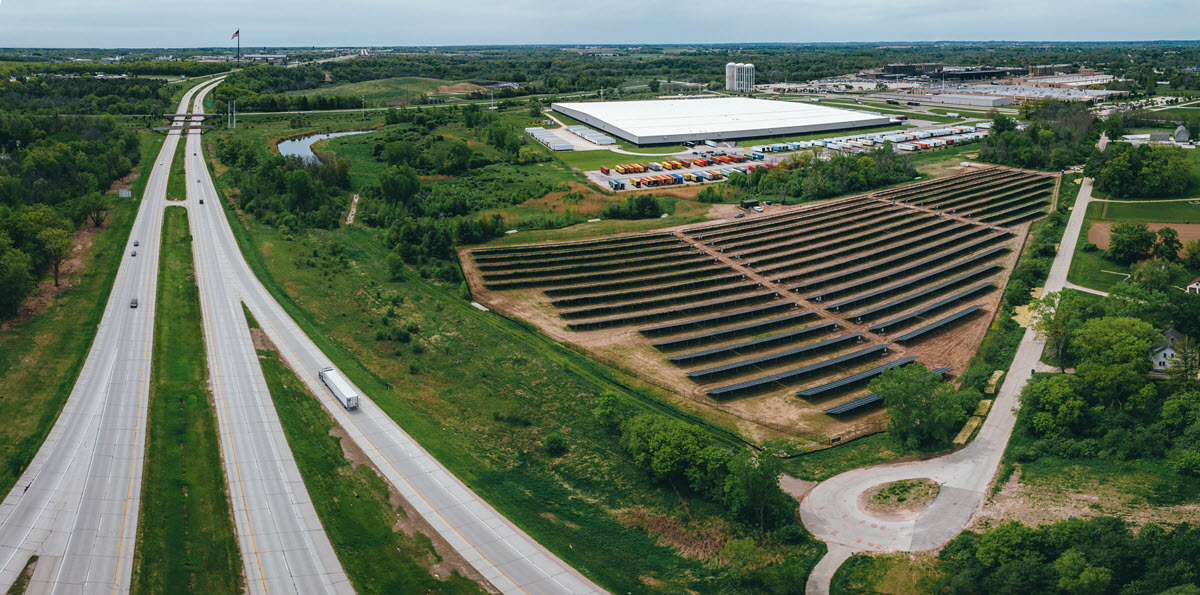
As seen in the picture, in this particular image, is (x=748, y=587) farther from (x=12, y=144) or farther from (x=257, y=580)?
(x=12, y=144)

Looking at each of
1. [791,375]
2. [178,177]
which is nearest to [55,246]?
[178,177]

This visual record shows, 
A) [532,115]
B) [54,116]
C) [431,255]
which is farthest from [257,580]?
[532,115]

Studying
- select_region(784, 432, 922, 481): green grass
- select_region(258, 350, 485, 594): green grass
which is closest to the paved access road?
select_region(784, 432, 922, 481): green grass

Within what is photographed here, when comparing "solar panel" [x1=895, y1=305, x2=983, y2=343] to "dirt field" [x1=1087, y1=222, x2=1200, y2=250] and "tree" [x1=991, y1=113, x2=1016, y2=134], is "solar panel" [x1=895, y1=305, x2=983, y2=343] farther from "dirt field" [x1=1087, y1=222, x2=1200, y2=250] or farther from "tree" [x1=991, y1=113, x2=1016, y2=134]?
"tree" [x1=991, y1=113, x2=1016, y2=134]

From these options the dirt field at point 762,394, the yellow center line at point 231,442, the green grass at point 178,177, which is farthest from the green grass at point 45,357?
the dirt field at point 762,394

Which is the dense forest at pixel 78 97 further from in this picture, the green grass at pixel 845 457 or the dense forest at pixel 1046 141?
the dense forest at pixel 1046 141

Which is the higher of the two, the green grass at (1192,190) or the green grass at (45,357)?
the green grass at (1192,190)

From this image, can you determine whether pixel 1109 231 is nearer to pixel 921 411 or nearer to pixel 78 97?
pixel 921 411
